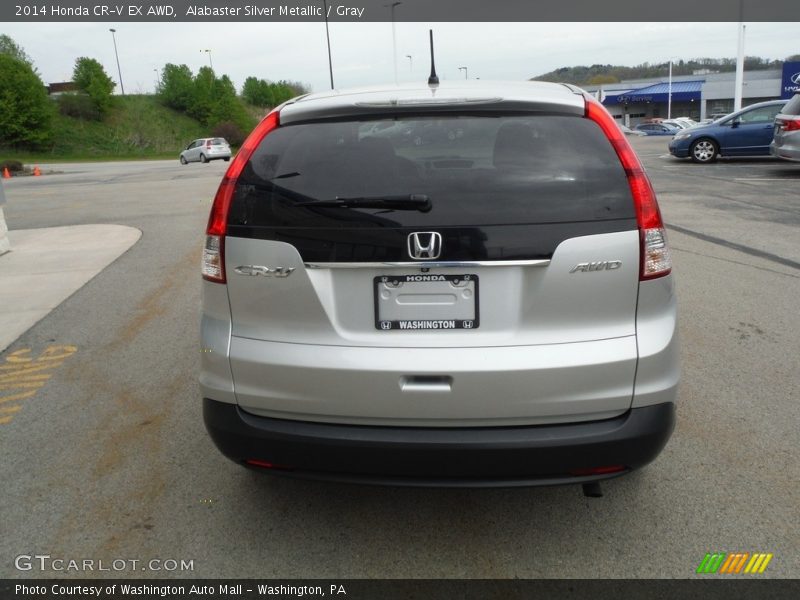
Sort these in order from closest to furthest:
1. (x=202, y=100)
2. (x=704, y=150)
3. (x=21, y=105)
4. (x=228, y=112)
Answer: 1. (x=704, y=150)
2. (x=21, y=105)
3. (x=228, y=112)
4. (x=202, y=100)

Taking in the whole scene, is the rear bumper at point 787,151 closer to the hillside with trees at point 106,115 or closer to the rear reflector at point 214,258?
the rear reflector at point 214,258

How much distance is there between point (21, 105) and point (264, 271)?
7019 cm

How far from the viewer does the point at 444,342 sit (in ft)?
8.35

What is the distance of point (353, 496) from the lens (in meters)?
3.30

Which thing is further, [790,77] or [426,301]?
[790,77]

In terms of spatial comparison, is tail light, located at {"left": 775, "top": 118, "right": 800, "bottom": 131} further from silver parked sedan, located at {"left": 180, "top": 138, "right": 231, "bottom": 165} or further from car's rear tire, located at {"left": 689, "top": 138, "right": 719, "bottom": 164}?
silver parked sedan, located at {"left": 180, "top": 138, "right": 231, "bottom": 165}

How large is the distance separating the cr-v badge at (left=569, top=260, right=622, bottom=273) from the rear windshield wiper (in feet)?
1.85

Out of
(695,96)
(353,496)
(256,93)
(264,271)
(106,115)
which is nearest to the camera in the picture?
(264,271)

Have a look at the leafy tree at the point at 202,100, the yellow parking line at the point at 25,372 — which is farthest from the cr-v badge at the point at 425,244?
the leafy tree at the point at 202,100

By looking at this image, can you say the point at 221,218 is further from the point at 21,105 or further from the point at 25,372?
the point at 21,105

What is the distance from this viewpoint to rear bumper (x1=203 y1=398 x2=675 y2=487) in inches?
98.9

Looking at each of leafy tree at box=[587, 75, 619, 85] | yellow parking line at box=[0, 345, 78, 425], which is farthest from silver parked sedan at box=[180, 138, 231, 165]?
leafy tree at box=[587, 75, 619, 85]

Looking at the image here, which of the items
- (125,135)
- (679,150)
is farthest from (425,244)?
(125,135)
